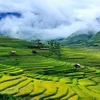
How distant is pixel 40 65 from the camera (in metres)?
78.6

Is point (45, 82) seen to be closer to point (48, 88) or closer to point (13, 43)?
point (48, 88)

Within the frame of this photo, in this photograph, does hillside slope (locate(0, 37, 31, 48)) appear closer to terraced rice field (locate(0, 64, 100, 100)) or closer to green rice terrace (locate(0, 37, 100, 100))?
green rice terrace (locate(0, 37, 100, 100))

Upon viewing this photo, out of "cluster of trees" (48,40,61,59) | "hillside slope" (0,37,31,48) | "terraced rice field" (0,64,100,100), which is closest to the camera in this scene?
"terraced rice field" (0,64,100,100)

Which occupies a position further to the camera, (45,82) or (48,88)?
(45,82)

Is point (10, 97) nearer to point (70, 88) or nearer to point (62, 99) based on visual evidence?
point (62, 99)

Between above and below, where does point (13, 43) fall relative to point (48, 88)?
above

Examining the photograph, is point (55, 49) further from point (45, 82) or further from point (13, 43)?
point (45, 82)

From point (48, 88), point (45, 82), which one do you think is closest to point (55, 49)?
point (45, 82)

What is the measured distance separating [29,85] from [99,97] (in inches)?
470

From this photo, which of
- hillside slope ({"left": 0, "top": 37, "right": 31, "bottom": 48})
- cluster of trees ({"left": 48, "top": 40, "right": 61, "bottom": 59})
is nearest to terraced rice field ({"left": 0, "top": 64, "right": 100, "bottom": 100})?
cluster of trees ({"left": 48, "top": 40, "right": 61, "bottom": 59})

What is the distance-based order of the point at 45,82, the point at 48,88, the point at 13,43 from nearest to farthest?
the point at 48,88, the point at 45,82, the point at 13,43

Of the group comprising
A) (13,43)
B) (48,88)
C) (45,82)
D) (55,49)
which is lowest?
(48,88)

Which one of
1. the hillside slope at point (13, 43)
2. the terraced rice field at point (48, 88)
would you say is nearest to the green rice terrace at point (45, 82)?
the terraced rice field at point (48, 88)

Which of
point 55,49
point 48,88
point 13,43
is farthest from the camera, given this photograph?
point 13,43
